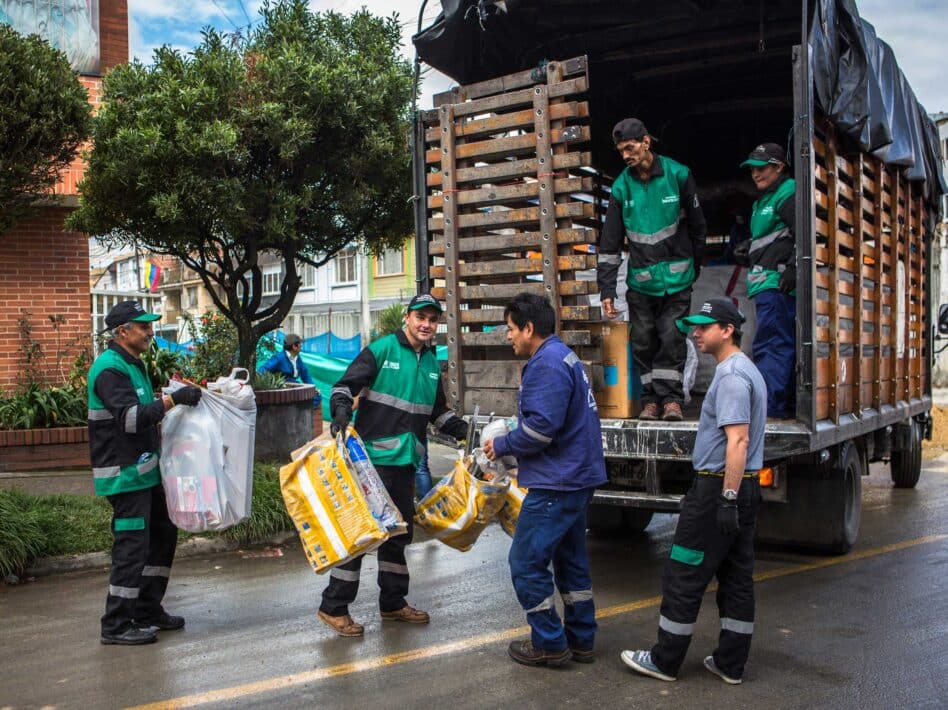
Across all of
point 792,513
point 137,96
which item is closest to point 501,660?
point 792,513

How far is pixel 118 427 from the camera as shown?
16.2 feet

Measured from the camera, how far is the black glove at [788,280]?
598cm

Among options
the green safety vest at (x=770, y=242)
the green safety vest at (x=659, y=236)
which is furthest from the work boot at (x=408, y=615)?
the green safety vest at (x=770, y=242)

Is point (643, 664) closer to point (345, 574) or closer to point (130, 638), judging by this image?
point (345, 574)

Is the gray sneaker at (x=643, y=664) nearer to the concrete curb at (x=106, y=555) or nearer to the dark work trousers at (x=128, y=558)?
the dark work trousers at (x=128, y=558)

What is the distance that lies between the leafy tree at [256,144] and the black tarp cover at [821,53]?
1.53 metres

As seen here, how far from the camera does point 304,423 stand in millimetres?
10203

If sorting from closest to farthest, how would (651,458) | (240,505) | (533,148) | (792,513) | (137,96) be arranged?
(240,505), (651,458), (533,148), (792,513), (137,96)

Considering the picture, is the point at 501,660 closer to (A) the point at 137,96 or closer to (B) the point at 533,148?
(B) the point at 533,148

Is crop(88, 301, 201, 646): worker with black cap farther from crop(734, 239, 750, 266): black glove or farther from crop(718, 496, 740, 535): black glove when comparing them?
crop(734, 239, 750, 266): black glove

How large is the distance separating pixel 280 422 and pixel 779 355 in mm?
5603

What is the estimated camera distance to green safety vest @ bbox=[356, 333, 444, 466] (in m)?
5.15

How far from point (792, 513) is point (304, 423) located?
211 inches

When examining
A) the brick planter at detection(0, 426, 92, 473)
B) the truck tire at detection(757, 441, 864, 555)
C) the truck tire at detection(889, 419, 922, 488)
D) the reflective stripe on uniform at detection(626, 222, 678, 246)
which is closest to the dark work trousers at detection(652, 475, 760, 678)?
the truck tire at detection(757, 441, 864, 555)
